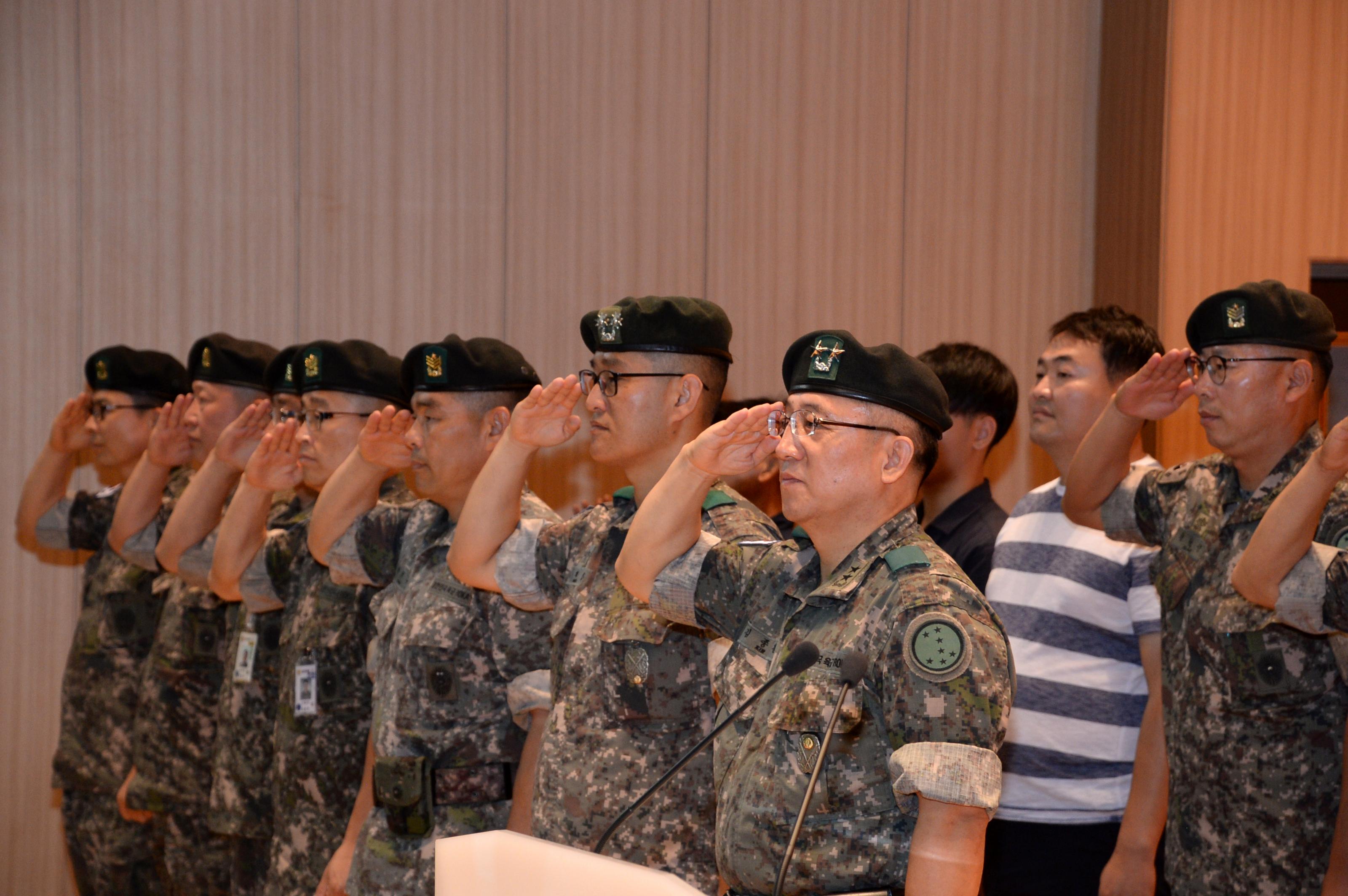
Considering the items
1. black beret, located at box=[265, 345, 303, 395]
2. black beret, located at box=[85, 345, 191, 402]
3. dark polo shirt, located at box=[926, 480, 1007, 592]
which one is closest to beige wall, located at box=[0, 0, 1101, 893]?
black beret, located at box=[85, 345, 191, 402]

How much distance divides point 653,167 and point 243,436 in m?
1.88

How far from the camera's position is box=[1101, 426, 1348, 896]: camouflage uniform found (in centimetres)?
235

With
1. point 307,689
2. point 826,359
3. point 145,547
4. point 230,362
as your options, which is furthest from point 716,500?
point 145,547

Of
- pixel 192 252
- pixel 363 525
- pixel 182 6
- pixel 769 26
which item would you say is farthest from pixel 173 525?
pixel 769 26

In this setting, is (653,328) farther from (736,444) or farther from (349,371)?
(349,371)

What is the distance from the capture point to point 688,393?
2689 mm

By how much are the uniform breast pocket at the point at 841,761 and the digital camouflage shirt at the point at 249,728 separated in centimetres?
227

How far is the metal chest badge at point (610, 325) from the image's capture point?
267 centimetres

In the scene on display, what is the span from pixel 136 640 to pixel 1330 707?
3.84 meters

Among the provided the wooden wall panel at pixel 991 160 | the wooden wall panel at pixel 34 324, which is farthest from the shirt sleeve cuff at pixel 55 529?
the wooden wall panel at pixel 991 160

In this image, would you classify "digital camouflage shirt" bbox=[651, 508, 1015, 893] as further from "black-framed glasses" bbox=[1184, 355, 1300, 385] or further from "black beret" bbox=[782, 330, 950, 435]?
"black-framed glasses" bbox=[1184, 355, 1300, 385]

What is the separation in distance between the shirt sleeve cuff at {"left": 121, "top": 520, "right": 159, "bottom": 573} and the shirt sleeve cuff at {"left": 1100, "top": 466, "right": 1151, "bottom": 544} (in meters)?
3.18

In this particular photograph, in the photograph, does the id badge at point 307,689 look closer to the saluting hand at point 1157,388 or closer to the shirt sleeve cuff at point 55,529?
the shirt sleeve cuff at point 55,529

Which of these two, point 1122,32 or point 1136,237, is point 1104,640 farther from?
point 1122,32
